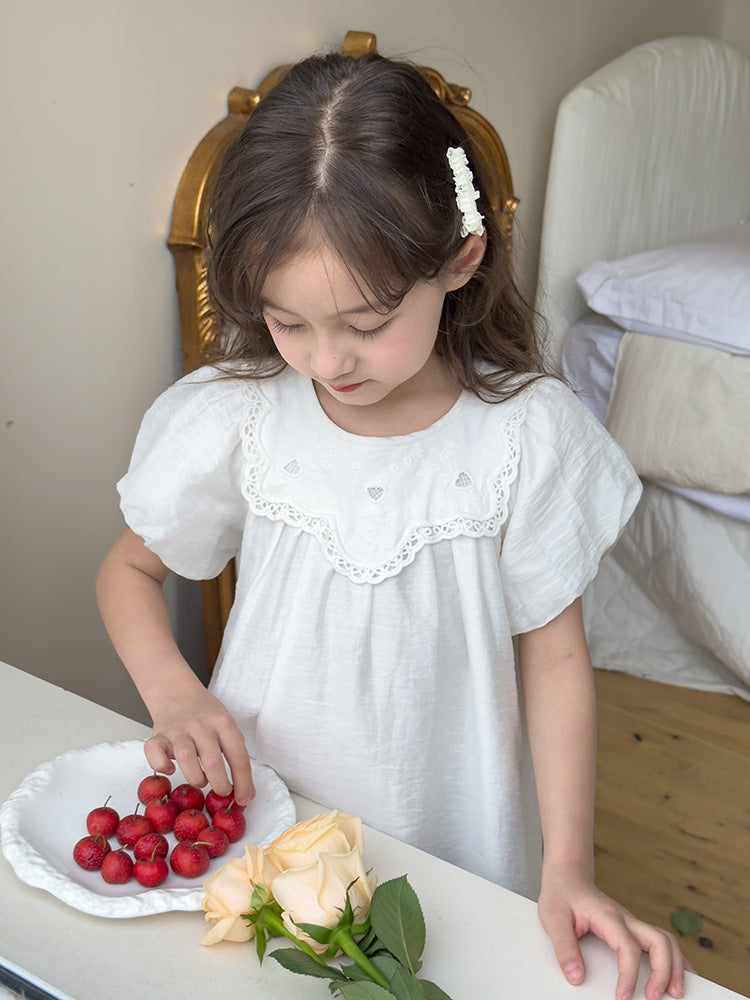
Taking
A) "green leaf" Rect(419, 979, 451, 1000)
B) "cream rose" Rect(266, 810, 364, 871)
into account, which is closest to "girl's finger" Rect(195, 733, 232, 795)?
"cream rose" Rect(266, 810, 364, 871)

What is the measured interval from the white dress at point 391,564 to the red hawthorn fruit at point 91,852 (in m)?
0.30

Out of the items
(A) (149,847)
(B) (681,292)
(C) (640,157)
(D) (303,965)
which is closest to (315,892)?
(D) (303,965)

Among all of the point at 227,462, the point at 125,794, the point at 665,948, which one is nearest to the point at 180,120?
the point at 227,462


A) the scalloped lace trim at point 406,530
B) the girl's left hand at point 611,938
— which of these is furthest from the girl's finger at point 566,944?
the scalloped lace trim at point 406,530

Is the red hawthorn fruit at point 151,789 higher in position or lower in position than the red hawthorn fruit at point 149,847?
lower

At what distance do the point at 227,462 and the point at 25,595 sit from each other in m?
0.40

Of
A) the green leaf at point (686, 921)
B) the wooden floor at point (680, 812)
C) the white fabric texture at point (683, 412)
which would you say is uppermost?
the white fabric texture at point (683, 412)

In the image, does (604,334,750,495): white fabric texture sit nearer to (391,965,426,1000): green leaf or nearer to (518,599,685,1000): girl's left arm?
(518,599,685,1000): girl's left arm

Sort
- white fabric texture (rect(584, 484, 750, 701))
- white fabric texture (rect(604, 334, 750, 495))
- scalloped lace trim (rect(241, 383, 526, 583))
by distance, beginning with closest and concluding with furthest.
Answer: scalloped lace trim (rect(241, 383, 526, 583)) < white fabric texture (rect(604, 334, 750, 495)) < white fabric texture (rect(584, 484, 750, 701))

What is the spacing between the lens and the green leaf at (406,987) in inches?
21.1

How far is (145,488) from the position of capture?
0.94 m

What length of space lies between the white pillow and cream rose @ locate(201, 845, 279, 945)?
146 cm

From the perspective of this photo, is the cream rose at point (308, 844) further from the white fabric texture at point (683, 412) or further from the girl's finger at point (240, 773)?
the white fabric texture at point (683, 412)

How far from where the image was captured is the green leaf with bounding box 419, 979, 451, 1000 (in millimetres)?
546
